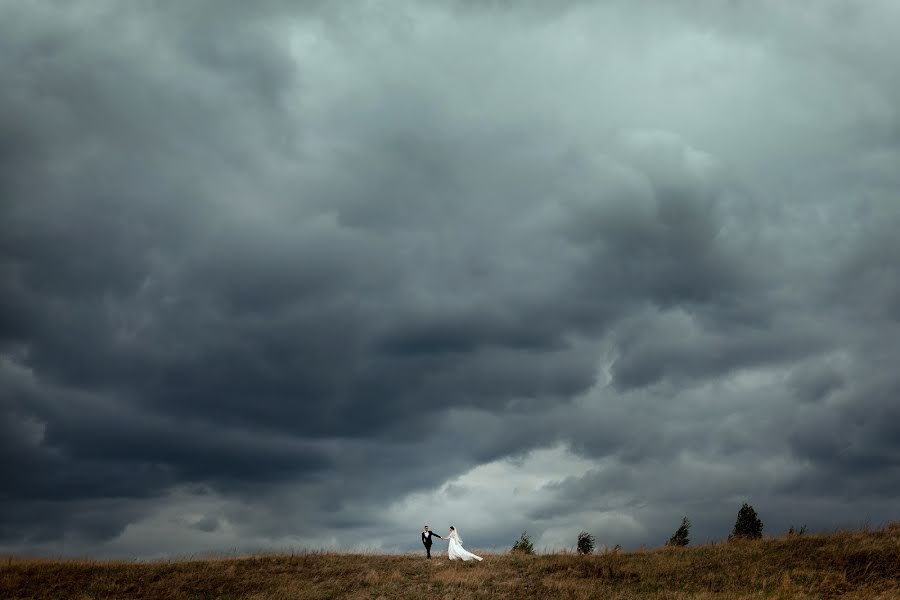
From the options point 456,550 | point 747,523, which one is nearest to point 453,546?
point 456,550

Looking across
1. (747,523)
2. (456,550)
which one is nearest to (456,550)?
(456,550)

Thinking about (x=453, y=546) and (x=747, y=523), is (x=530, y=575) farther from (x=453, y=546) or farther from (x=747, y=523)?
(x=747, y=523)

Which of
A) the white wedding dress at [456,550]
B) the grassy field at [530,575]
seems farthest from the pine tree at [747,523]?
the white wedding dress at [456,550]

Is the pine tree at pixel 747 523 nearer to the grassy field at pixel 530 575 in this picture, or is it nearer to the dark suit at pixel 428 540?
the grassy field at pixel 530 575

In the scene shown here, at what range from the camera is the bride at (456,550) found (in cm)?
4347

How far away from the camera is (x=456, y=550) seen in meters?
43.8

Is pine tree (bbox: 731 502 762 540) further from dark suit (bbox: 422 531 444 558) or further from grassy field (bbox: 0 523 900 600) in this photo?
dark suit (bbox: 422 531 444 558)

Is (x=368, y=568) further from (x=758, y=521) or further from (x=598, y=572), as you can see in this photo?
(x=758, y=521)

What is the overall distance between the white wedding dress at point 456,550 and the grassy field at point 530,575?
0.64 metres

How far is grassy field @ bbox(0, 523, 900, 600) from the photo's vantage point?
111ft

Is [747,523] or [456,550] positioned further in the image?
[747,523]

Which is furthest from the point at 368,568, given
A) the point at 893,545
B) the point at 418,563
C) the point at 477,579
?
the point at 893,545

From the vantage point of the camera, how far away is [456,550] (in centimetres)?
4375

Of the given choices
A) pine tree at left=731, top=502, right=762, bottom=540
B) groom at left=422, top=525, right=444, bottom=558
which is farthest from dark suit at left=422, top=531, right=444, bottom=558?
pine tree at left=731, top=502, right=762, bottom=540
